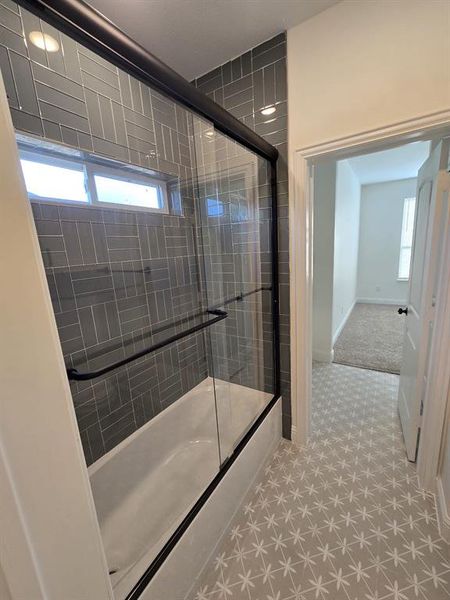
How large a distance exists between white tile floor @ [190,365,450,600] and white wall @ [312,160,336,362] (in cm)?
128

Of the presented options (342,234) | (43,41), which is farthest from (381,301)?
(43,41)

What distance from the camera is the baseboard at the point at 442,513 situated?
4.23 ft

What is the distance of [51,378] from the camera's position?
0.51 m

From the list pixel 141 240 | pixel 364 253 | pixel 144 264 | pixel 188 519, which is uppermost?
pixel 141 240

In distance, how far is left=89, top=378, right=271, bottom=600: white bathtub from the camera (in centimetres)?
120

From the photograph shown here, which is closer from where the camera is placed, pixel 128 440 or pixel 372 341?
pixel 128 440

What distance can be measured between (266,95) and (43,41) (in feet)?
3.89

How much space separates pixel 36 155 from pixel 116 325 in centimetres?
94

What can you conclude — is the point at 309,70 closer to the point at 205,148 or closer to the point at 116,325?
the point at 205,148

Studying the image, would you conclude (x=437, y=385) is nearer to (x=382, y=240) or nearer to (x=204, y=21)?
(x=204, y=21)

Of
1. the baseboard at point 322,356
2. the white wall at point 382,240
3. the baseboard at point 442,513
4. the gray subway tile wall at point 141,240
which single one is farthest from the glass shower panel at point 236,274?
the white wall at point 382,240

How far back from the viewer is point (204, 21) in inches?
54.9

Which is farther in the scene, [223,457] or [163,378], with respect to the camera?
[163,378]

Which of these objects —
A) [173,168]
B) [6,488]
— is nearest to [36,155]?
[173,168]
